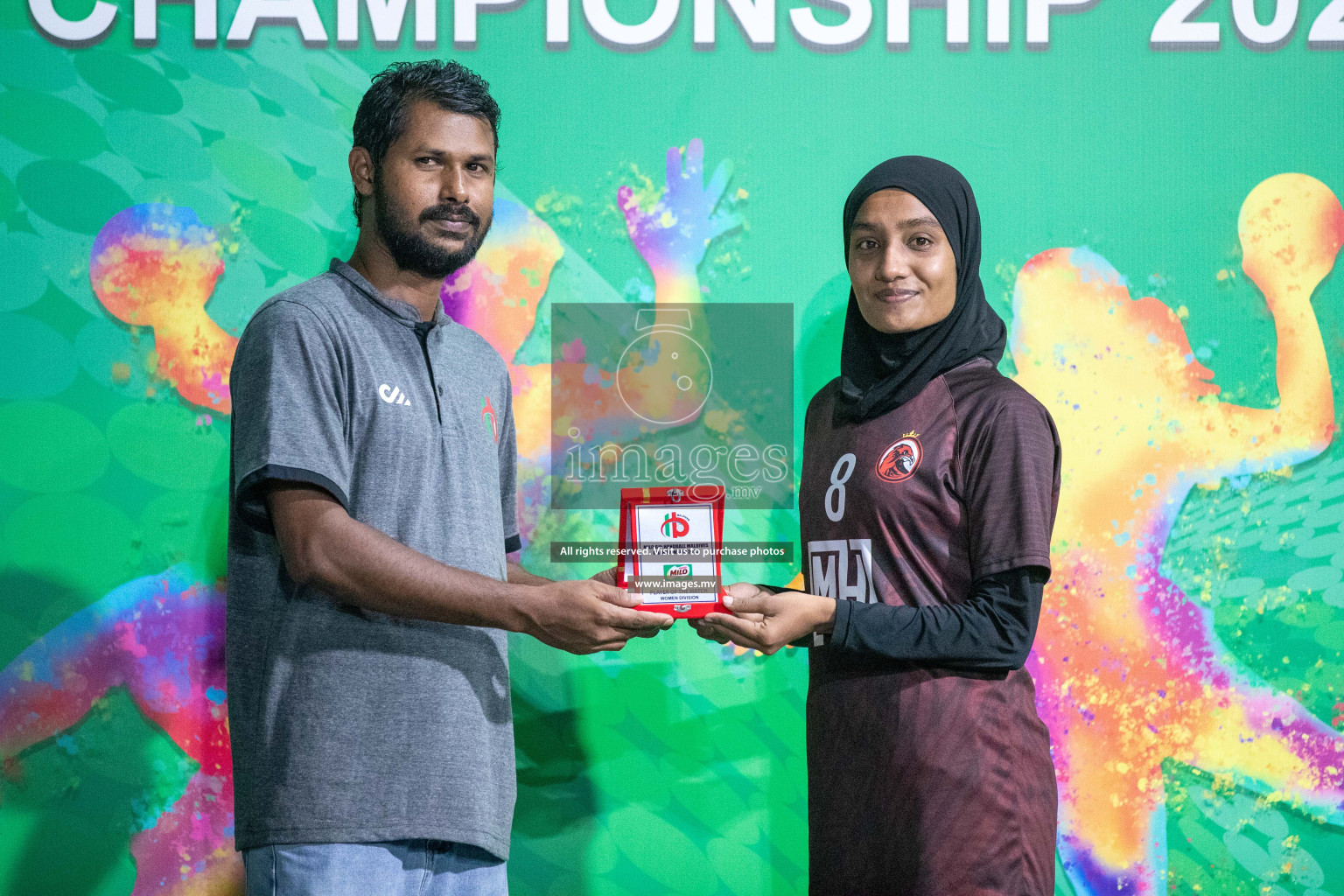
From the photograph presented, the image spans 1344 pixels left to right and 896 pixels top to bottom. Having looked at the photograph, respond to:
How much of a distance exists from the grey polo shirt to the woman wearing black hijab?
424 millimetres

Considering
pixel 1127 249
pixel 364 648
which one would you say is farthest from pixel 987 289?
pixel 364 648

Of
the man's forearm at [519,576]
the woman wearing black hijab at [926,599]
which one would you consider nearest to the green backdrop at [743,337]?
the man's forearm at [519,576]

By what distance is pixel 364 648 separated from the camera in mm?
1564

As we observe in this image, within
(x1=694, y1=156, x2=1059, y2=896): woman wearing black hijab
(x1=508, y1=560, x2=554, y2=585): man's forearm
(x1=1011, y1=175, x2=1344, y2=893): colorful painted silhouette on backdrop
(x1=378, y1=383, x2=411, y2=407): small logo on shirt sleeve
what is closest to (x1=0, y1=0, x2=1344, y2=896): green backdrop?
(x1=1011, y1=175, x2=1344, y2=893): colorful painted silhouette on backdrop

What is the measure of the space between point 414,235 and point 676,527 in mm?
655

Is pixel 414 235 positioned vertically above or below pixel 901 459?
above

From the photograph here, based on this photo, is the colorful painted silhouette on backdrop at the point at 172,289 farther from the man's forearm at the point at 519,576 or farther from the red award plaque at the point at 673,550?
the red award plaque at the point at 673,550

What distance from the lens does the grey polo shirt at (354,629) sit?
1.52m

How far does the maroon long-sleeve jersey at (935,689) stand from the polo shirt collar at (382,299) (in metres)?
0.75

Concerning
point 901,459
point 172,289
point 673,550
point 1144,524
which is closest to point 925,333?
point 901,459

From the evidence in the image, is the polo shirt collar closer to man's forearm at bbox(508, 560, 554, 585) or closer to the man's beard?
the man's beard

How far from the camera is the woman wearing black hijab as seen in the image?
160 centimetres

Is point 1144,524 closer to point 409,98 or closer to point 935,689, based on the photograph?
point 935,689

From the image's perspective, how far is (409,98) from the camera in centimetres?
183
